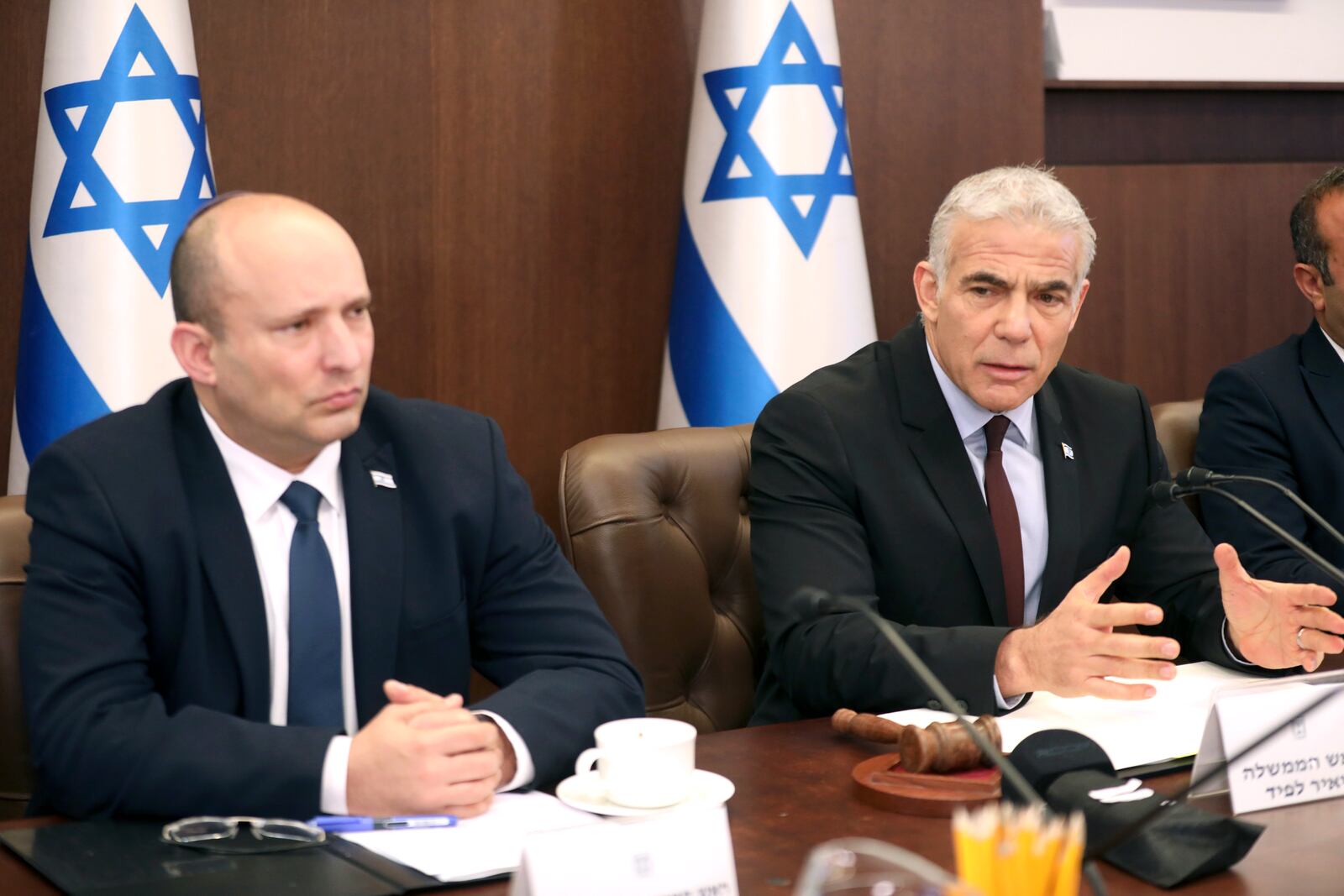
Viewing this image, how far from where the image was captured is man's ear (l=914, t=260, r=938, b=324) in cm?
248

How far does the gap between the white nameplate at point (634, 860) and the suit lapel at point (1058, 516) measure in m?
1.27

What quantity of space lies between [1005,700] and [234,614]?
0.96m

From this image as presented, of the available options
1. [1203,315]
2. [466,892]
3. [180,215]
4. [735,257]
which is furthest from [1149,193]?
[466,892]

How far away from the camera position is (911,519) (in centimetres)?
234

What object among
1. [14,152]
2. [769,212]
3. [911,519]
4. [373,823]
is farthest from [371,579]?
[14,152]

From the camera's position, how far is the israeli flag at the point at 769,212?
10.7 feet

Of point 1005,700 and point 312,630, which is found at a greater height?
point 312,630

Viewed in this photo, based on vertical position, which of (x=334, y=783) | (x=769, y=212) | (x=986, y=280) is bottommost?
(x=334, y=783)

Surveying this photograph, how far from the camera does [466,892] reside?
50.8 inches

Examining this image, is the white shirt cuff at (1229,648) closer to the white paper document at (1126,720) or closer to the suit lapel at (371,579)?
the white paper document at (1126,720)

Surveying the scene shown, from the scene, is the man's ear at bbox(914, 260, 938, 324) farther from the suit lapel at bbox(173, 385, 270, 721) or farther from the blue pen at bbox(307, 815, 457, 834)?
the blue pen at bbox(307, 815, 457, 834)

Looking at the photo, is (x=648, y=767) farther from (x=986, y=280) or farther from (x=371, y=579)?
(x=986, y=280)

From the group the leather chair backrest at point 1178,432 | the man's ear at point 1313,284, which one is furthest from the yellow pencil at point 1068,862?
the man's ear at point 1313,284

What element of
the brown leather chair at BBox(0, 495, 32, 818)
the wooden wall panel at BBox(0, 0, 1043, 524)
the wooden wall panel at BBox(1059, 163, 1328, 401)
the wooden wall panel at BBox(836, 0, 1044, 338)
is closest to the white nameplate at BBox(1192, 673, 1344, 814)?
the brown leather chair at BBox(0, 495, 32, 818)
